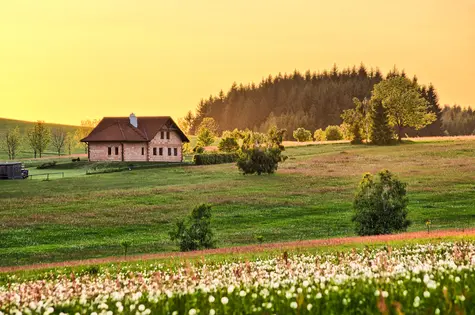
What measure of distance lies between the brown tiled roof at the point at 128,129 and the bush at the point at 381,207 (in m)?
78.6

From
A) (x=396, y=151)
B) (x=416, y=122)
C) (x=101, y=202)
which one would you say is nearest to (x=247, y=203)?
(x=101, y=202)

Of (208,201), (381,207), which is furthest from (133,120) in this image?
(381,207)

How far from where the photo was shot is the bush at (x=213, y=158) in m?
102

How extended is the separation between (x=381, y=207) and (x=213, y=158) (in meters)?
71.2

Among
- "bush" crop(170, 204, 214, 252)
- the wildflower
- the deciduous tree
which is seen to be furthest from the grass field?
the deciduous tree

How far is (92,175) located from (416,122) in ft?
278

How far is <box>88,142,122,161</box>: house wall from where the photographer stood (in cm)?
10925

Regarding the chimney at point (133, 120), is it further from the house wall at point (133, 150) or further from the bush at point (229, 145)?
the bush at point (229, 145)

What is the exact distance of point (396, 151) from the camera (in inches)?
4262

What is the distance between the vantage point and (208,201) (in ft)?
180

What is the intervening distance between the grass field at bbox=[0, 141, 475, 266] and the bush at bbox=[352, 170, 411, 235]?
10.9ft

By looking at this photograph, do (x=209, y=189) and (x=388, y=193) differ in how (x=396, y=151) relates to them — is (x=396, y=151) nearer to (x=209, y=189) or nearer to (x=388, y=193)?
(x=209, y=189)

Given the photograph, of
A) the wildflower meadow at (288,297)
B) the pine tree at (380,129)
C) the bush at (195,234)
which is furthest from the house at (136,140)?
the wildflower meadow at (288,297)

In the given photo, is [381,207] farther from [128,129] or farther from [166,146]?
[128,129]
